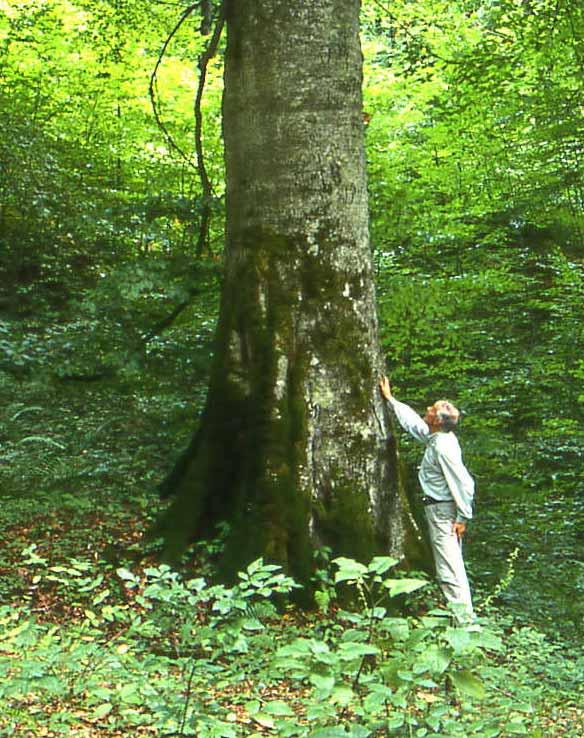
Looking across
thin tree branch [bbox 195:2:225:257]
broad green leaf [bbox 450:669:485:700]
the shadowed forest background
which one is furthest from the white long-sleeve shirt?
broad green leaf [bbox 450:669:485:700]

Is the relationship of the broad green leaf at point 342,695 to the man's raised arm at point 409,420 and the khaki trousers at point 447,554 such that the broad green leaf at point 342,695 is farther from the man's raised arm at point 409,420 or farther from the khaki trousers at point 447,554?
the man's raised arm at point 409,420

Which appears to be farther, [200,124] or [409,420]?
[200,124]

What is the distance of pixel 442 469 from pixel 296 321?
4.56 ft

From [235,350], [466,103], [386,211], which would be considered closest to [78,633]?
[235,350]

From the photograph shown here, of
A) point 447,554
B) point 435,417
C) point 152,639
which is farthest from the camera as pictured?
Result: point 435,417

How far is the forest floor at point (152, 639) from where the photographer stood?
3123 mm

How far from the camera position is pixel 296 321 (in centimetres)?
611

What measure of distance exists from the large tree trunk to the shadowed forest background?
1.31 ft

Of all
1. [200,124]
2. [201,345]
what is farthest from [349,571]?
[201,345]

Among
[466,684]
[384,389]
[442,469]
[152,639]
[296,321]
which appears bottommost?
[152,639]

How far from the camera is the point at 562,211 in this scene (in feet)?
38.7

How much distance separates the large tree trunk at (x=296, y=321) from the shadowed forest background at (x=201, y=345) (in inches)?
15.7

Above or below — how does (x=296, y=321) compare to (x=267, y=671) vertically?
above

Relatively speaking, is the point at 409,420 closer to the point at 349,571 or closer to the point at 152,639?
the point at 152,639
